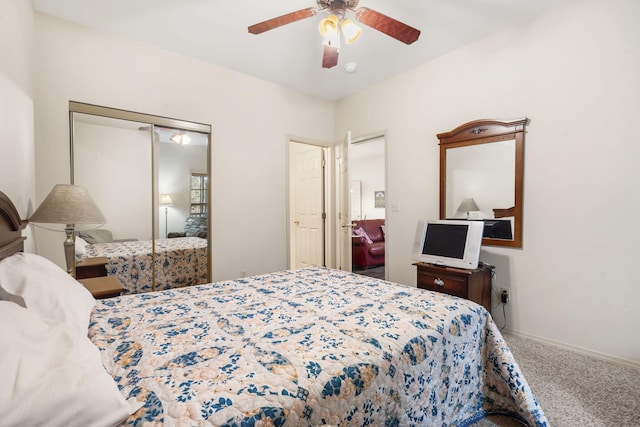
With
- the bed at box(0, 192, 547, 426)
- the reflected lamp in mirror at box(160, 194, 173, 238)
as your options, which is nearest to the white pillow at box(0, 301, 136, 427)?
the bed at box(0, 192, 547, 426)

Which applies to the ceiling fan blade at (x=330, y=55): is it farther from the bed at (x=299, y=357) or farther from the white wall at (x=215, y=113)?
the bed at (x=299, y=357)

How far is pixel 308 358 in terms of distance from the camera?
1118 mm

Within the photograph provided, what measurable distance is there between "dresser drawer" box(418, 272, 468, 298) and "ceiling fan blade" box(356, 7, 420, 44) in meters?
1.93

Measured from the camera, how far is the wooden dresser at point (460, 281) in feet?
8.31

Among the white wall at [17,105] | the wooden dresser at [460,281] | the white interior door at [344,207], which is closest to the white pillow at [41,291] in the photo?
the white wall at [17,105]

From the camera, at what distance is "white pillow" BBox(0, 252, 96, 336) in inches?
44.9

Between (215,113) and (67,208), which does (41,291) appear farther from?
(215,113)

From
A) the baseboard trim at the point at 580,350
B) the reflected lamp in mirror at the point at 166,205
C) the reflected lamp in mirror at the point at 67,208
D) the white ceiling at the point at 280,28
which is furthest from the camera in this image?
the reflected lamp in mirror at the point at 166,205

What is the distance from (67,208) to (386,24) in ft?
8.01

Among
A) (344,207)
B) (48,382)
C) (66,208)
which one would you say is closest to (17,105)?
(66,208)

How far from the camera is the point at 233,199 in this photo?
3639 millimetres

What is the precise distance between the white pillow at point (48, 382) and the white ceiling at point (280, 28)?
255 cm

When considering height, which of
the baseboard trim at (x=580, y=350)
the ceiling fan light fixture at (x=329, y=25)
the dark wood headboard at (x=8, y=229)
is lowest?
the baseboard trim at (x=580, y=350)

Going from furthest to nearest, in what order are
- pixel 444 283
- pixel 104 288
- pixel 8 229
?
1. pixel 444 283
2. pixel 104 288
3. pixel 8 229
